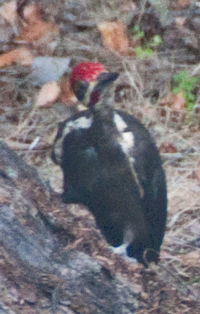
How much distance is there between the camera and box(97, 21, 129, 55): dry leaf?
2.56 feet

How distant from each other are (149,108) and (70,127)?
0.15 meters

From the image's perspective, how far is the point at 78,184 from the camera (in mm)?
716

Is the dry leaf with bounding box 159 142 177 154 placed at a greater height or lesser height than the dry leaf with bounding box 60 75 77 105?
lesser

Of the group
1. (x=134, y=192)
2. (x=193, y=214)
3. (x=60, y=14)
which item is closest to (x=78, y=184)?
(x=134, y=192)

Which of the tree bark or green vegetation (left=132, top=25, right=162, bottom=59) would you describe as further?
green vegetation (left=132, top=25, right=162, bottom=59)

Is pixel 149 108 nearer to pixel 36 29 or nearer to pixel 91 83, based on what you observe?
pixel 91 83

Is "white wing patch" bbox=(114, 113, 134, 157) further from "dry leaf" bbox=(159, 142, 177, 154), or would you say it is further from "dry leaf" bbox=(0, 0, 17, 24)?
"dry leaf" bbox=(0, 0, 17, 24)

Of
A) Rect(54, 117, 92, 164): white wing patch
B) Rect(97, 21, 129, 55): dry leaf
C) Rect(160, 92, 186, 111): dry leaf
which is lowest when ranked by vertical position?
Rect(160, 92, 186, 111): dry leaf

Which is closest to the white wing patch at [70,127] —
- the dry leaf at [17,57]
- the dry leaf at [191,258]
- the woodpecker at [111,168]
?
the woodpecker at [111,168]

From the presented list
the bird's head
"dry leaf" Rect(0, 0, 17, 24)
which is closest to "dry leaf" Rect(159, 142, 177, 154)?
the bird's head

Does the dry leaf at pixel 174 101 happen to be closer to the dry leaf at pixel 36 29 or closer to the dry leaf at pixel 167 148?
the dry leaf at pixel 167 148

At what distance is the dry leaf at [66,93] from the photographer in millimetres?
713

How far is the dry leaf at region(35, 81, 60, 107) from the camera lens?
29.1 inches

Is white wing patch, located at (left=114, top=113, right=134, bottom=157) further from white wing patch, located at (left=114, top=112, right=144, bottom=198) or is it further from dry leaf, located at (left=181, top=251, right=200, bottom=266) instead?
dry leaf, located at (left=181, top=251, right=200, bottom=266)
